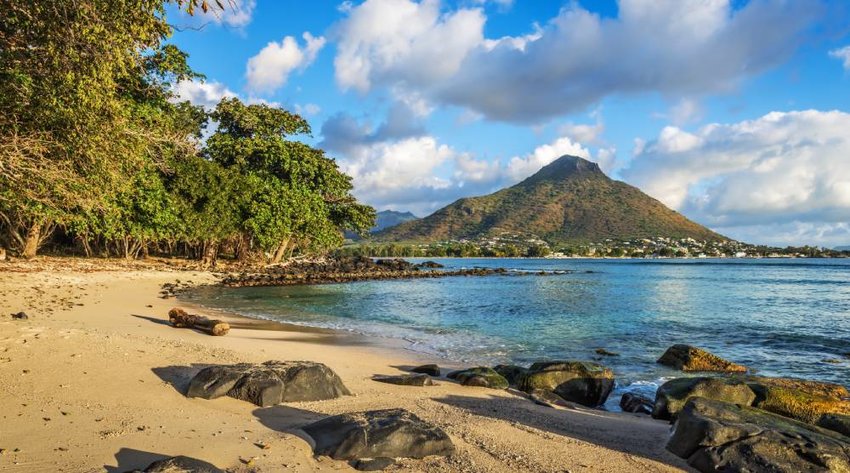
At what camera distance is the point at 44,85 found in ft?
29.8

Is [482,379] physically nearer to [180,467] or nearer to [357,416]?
[357,416]

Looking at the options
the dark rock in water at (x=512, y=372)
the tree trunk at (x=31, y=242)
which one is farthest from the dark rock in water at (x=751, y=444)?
the tree trunk at (x=31, y=242)

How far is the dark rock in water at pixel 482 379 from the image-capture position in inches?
398

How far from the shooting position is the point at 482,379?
10.1 metres

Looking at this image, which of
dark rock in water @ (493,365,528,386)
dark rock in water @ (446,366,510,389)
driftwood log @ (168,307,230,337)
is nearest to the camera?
dark rock in water @ (446,366,510,389)

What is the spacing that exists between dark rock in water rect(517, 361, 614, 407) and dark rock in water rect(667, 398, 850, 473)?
3571 millimetres

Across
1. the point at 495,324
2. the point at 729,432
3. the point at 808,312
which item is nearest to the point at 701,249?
the point at 808,312

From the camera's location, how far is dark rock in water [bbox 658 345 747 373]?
1355cm

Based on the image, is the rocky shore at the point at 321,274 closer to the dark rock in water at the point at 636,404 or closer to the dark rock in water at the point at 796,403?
the dark rock in water at the point at 636,404

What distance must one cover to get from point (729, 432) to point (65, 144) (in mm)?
11992

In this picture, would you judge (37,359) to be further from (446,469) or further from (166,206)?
(166,206)

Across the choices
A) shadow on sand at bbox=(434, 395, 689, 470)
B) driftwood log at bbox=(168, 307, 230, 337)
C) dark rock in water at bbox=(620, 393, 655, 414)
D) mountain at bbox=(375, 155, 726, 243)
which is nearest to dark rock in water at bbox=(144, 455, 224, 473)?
shadow on sand at bbox=(434, 395, 689, 470)

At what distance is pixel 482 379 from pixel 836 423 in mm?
5626

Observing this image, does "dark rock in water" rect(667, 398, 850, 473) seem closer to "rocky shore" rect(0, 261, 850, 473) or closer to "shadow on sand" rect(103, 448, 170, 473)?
"rocky shore" rect(0, 261, 850, 473)
